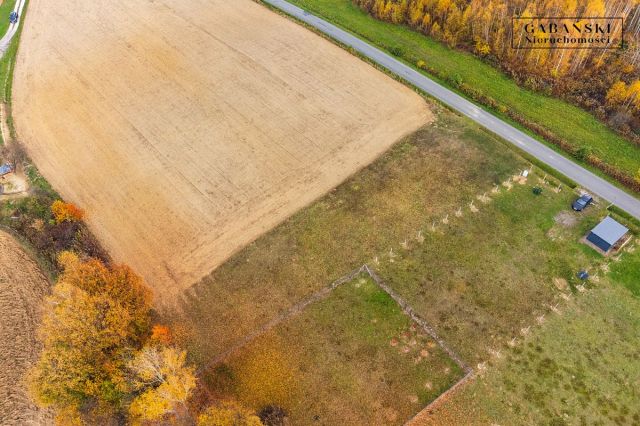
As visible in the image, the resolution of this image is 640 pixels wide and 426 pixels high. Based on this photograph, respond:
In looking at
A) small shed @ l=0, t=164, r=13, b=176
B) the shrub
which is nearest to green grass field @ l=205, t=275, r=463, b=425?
the shrub

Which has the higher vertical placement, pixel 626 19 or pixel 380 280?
pixel 626 19

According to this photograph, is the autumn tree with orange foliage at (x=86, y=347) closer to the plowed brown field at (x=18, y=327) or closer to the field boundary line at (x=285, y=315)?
the plowed brown field at (x=18, y=327)

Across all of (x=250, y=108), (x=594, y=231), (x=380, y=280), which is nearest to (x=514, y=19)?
(x=594, y=231)

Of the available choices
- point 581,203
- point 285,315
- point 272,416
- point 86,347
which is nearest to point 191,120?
point 285,315

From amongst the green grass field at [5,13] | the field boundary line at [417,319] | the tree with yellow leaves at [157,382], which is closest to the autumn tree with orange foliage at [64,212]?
the tree with yellow leaves at [157,382]

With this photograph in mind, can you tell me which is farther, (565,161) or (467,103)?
(467,103)

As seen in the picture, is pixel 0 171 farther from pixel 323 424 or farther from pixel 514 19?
pixel 514 19
